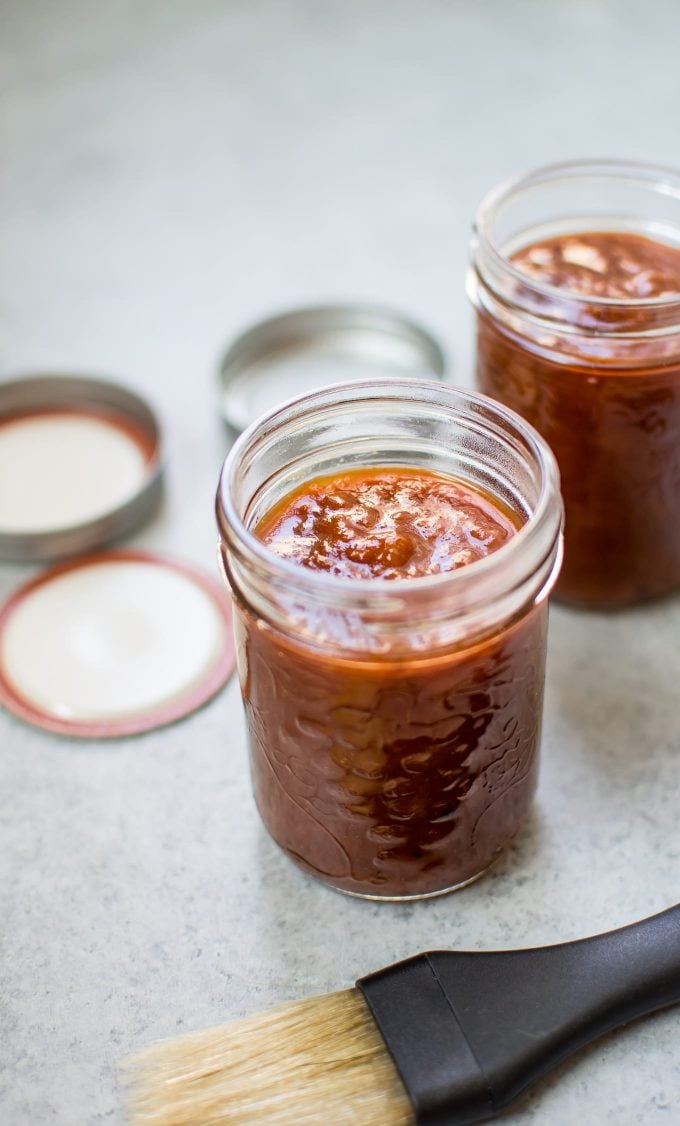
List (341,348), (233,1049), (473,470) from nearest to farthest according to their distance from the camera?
(233,1049)
(473,470)
(341,348)

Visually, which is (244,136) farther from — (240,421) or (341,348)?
(240,421)

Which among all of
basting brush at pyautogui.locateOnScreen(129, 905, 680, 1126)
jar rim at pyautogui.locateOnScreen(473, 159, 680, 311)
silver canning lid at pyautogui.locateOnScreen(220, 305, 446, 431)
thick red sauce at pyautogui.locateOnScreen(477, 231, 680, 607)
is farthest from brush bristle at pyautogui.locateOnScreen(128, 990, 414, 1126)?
silver canning lid at pyautogui.locateOnScreen(220, 305, 446, 431)

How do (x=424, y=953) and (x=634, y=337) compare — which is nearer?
(x=424, y=953)

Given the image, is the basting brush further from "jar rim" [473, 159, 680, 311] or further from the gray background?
"jar rim" [473, 159, 680, 311]

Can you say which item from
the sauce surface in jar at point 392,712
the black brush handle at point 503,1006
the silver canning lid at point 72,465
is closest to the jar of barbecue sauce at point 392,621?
the sauce surface in jar at point 392,712

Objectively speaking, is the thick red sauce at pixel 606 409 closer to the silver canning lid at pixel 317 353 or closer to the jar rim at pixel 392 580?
the jar rim at pixel 392 580

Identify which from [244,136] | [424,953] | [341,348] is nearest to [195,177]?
[244,136]
